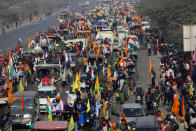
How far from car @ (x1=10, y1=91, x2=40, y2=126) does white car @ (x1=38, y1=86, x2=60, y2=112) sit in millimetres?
1638

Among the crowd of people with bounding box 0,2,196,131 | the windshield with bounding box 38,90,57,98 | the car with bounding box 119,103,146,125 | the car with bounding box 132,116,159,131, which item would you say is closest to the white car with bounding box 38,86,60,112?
the windshield with bounding box 38,90,57,98

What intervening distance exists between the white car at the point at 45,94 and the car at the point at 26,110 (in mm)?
1638

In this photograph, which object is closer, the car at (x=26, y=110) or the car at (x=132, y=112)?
the car at (x=132, y=112)

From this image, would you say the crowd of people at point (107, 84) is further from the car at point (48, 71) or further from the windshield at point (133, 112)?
the car at point (48, 71)

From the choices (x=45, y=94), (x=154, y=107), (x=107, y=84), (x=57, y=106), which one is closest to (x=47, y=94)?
(x=45, y=94)

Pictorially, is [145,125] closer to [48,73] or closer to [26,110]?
[26,110]

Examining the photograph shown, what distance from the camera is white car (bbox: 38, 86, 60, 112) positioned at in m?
25.3

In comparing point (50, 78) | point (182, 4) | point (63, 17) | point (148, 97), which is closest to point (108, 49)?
point (182, 4)

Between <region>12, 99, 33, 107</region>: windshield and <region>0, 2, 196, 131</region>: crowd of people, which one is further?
<region>12, 99, 33, 107</region>: windshield

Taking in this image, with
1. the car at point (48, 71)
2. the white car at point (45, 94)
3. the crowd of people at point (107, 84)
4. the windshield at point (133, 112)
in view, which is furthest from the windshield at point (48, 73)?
→ the windshield at point (133, 112)

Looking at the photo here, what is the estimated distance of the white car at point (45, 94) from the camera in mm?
25297

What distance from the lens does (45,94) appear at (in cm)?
2611

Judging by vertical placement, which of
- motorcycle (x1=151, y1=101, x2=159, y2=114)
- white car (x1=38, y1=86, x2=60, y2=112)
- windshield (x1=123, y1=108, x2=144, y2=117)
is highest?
windshield (x1=123, y1=108, x2=144, y2=117)

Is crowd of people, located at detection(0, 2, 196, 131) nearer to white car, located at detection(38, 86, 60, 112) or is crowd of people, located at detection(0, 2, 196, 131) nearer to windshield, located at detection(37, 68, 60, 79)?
white car, located at detection(38, 86, 60, 112)
